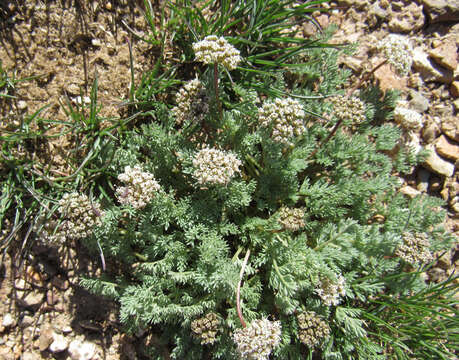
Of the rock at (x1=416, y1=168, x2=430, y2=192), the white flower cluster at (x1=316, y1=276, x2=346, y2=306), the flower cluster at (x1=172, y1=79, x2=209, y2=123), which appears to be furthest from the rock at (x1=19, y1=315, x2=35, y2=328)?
the rock at (x1=416, y1=168, x2=430, y2=192)

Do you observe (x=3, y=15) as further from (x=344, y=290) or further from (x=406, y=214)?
(x=406, y=214)

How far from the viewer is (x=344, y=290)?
12.9 feet

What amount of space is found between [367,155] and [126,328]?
13.5 feet

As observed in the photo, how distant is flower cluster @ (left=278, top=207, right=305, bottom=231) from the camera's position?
3.75m

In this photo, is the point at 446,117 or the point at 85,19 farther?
the point at 446,117

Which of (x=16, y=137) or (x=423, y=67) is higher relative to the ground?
(x=423, y=67)

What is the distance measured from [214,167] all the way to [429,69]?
426cm

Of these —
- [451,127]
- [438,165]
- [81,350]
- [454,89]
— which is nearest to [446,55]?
[454,89]

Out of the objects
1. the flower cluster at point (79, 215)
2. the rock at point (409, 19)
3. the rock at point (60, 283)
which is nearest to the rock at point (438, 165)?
the rock at point (409, 19)

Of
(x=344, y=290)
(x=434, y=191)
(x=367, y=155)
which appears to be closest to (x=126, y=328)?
(x=344, y=290)

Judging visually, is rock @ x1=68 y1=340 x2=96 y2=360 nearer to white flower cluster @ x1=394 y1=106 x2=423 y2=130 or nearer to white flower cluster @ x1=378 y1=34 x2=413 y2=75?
white flower cluster @ x1=394 y1=106 x2=423 y2=130

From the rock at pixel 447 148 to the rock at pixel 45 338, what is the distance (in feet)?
21.4

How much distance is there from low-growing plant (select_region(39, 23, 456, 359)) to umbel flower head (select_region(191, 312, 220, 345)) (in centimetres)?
1

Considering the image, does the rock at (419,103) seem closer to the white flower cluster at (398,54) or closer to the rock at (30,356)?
the white flower cluster at (398,54)
